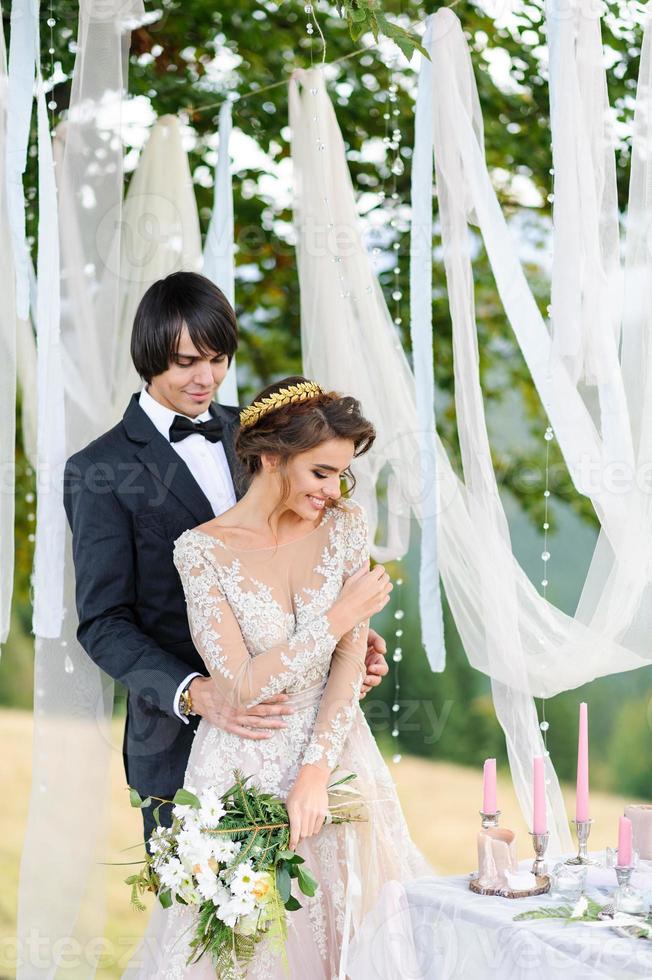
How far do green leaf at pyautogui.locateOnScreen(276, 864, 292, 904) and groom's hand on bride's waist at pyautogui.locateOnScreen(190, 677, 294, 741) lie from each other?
0.30 m

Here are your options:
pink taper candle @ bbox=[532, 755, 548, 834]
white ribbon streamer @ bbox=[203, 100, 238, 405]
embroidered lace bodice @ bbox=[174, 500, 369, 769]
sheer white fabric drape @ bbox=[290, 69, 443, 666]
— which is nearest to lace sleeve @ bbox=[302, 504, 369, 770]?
embroidered lace bodice @ bbox=[174, 500, 369, 769]

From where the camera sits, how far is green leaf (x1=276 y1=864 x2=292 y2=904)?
6.54 feet

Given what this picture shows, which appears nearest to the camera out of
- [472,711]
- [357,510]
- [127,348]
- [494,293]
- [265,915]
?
[265,915]

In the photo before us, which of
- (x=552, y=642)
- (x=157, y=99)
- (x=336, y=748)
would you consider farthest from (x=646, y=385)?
(x=157, y=99)

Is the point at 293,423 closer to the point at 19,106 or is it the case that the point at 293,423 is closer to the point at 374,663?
the point at 374,663

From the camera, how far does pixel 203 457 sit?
9.09ft

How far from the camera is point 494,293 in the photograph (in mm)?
6520

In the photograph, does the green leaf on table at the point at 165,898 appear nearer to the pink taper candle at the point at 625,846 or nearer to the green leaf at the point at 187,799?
the green leaf at the point at 187,799

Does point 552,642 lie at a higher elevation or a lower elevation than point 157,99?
lower

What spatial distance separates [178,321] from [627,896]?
1.48 m

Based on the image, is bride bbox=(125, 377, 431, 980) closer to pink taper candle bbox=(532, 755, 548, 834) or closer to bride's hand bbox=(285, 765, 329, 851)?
bride's hand bbox=(285, 765, 329, 851)

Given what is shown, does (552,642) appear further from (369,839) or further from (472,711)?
(472,711)

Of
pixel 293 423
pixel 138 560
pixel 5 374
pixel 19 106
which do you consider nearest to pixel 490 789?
pixel 293 423

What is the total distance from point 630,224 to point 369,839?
4.39ft
